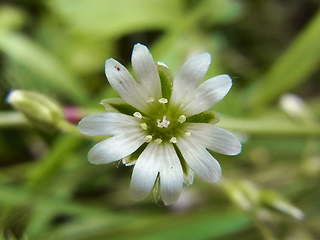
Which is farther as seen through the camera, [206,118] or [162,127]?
[162,127]

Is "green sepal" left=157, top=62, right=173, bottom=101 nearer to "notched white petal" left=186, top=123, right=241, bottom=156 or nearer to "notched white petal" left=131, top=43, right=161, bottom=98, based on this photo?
"notched white petal" left=131, top=43, right=161, bottom=98

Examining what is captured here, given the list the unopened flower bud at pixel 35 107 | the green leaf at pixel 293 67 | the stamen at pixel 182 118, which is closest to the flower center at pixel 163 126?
the stamen at pixel 182 118

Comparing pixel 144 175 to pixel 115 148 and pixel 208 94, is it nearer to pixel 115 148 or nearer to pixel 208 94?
pixel 115 148

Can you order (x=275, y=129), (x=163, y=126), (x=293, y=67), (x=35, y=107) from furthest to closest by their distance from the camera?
(x=293, y=67) < (x=275, y=129) < (x=35, y=107) < (x=163, y=126)

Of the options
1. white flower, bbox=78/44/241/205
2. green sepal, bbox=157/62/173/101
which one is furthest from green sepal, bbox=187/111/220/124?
green sepal, bbox=157/62/173/101

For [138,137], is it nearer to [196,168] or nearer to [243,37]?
[196,168]

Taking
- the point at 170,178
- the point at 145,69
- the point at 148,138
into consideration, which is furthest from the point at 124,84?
the point at 170,178

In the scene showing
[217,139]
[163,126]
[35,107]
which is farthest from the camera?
[35,107]
